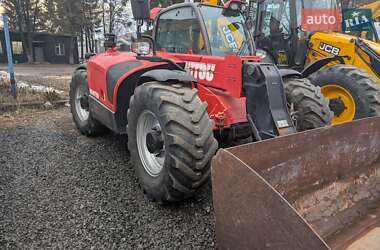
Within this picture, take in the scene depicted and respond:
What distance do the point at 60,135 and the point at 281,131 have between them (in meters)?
3.77

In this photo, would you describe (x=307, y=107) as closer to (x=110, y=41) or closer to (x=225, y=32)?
(x=225, y=32)

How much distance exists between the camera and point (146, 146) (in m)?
3.31

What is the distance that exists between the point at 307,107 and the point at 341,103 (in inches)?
67.9

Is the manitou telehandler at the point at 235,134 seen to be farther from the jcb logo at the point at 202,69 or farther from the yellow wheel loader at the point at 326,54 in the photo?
the yellow wheel loader at the point at 326,54

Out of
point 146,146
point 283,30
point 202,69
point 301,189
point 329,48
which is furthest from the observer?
point 283,30

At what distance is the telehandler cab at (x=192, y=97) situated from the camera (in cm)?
270

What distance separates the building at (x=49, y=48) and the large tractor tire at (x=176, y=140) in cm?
3562

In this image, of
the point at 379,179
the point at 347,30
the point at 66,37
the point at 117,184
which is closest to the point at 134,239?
the point at 117,184

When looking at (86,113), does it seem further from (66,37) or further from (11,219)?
(66,37)

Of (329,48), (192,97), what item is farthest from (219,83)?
(329,48)

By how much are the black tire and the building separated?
1280 inches

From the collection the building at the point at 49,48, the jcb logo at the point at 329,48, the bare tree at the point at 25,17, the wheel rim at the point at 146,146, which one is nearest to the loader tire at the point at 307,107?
the wheel rim at the point at 146,146

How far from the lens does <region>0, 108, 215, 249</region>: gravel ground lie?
250cm

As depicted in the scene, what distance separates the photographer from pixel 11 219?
274 cm
